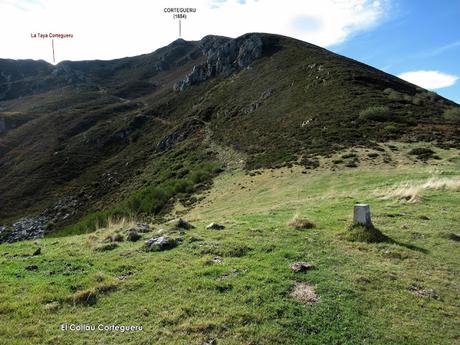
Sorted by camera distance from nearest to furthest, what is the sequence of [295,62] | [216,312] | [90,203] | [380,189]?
[216,312], [380,189], [90,203], [295,62]

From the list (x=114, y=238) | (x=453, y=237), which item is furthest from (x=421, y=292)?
(x=114, y=238)

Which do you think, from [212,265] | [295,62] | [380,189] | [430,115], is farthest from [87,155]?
[212,265]

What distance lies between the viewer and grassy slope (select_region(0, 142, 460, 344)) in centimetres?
830

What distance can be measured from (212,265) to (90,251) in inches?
218

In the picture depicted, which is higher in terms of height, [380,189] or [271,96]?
[271,96]

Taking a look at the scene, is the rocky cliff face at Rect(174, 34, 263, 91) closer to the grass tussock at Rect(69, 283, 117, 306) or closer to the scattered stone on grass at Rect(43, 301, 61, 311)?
the grass tussock at Rect(69, 283, 117, 306)

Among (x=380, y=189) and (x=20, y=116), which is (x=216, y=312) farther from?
(x=20, y=116)

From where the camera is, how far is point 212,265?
11.6m

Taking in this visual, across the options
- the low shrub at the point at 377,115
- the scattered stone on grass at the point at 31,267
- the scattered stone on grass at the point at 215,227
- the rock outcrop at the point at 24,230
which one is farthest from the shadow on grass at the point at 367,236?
the rock outcrop at the point at 24,230

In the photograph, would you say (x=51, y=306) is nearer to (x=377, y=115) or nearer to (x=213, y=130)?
(x=377, y=115)

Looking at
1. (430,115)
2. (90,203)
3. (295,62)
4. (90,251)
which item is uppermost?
(295,62)

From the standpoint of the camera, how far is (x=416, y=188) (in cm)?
2286

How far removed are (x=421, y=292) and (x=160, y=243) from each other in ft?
28.4

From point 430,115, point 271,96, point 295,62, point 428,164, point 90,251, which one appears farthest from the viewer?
point 295,62
